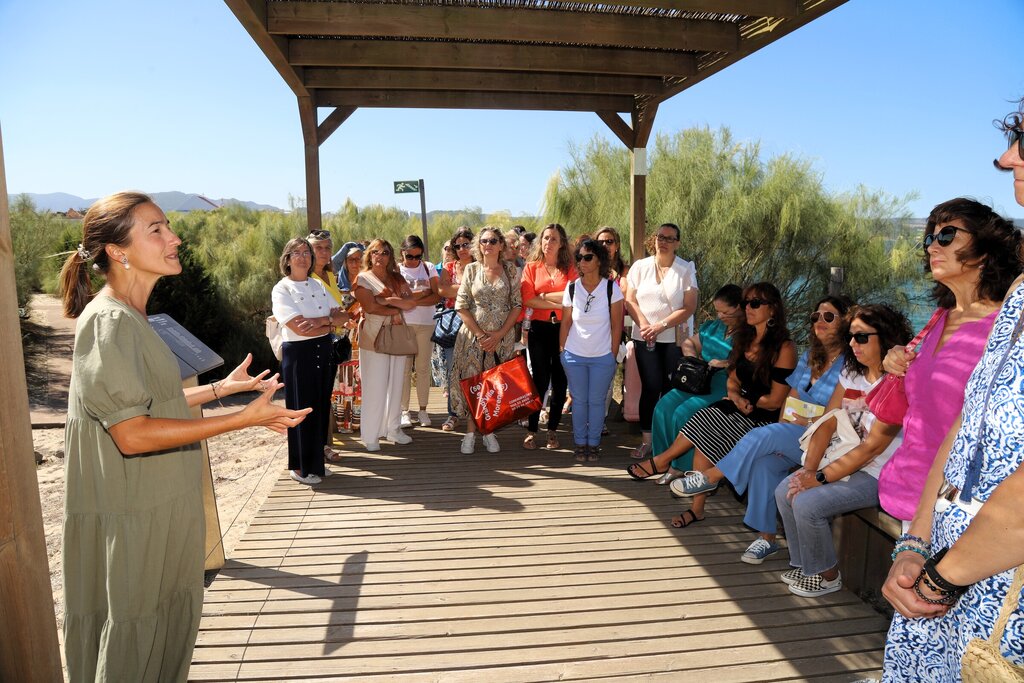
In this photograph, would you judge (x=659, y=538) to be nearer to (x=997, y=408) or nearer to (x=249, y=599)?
(x=249, y=599)

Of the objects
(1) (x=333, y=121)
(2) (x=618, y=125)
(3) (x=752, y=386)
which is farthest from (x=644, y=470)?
(1) (x=333, y=121)

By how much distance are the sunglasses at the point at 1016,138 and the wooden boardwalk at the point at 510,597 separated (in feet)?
6.47

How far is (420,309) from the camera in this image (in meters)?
5.89

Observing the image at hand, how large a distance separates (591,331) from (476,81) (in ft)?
10.2

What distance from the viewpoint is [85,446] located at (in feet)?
5.86

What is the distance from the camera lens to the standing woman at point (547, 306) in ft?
17.2

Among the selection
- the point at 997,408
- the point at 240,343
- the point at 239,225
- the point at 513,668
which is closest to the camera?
the point at 997,408

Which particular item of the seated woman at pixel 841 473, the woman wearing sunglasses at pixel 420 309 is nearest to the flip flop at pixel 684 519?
the seated woman at pixel 841 473

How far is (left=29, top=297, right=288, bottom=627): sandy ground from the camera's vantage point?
5.17 m

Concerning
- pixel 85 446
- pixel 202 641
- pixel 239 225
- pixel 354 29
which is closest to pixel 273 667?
pixel 202 641

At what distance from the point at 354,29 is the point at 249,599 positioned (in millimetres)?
3877

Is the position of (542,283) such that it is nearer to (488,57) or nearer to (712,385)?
(712,385)

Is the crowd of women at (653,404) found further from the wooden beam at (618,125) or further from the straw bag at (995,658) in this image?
the wooden beam at (618,125)

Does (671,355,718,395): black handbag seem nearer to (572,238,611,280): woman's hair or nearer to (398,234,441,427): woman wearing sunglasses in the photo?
(572,238,611,280): woman's hair
